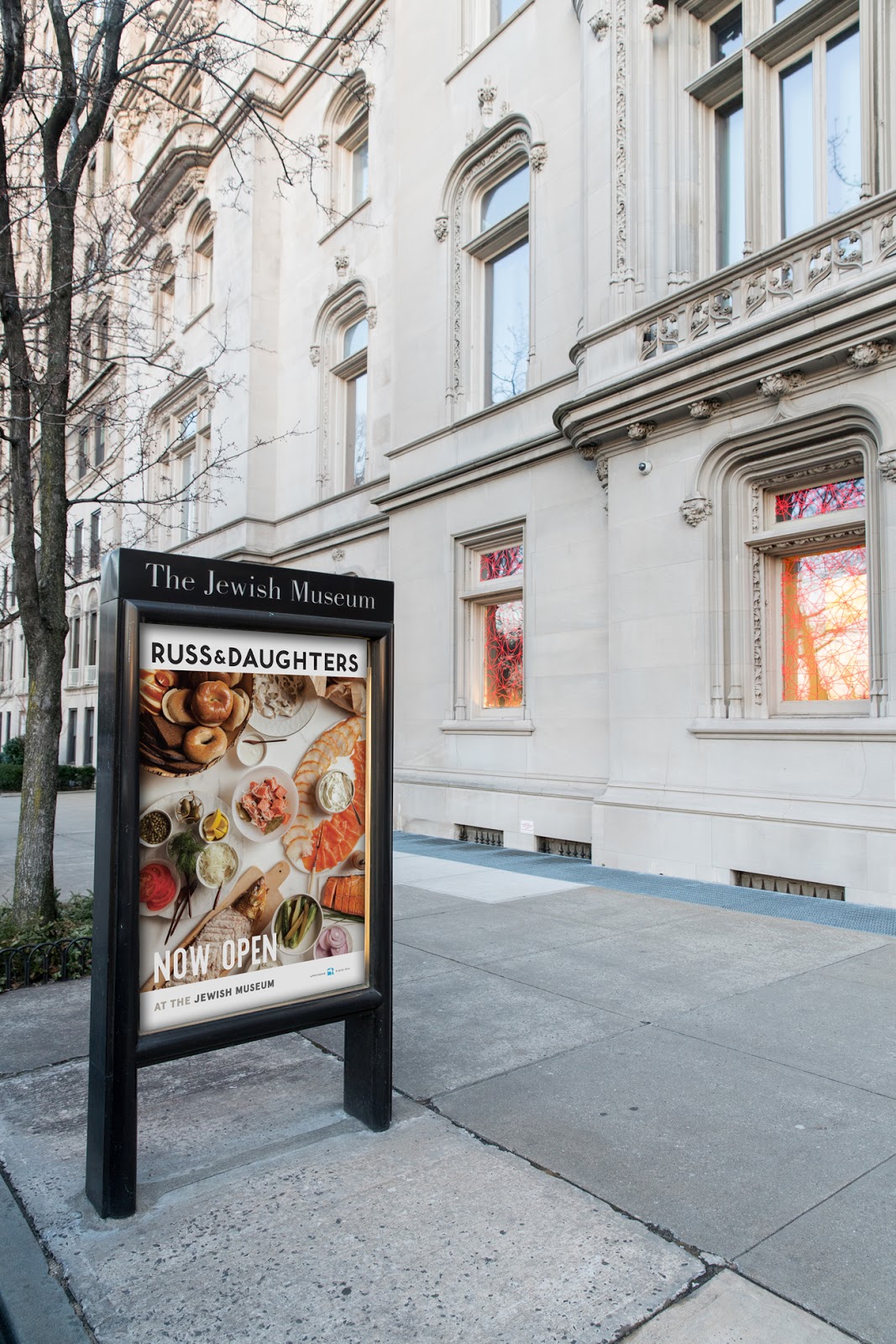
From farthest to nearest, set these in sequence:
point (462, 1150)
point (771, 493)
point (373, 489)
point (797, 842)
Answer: point (373, 489) < point (771, 493) < point (797, 842) < point (462, 1150)

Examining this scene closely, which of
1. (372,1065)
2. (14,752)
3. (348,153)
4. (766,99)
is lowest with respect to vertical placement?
(372,1065)

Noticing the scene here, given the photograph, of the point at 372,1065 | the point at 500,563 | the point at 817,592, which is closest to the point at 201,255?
the point at 500,563

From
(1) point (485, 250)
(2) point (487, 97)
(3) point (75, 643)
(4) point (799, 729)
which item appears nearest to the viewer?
(4) point (799, 729)

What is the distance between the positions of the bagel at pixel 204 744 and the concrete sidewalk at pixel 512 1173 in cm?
156

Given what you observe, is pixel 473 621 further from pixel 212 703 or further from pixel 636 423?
pixel 212 703

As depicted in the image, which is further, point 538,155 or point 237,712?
point 538,155

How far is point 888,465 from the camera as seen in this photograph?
27.9ft

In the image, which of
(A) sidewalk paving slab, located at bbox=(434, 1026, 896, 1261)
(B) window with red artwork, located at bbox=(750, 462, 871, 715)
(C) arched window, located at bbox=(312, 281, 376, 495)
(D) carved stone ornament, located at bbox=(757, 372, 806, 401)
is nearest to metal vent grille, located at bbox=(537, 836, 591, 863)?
(B) window with red artwork, located at bbox=(750, 462, 871, 715)

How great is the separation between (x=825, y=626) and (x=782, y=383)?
2.52 metres

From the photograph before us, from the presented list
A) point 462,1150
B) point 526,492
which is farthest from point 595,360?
point 462,1150

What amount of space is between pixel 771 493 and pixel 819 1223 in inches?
332

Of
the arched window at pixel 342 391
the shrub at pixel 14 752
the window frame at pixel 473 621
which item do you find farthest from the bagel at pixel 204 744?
the shrub at pixel 14 752

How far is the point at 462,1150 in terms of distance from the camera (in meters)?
3.66

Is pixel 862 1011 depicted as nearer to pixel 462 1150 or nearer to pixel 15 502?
pixel 462 1150
